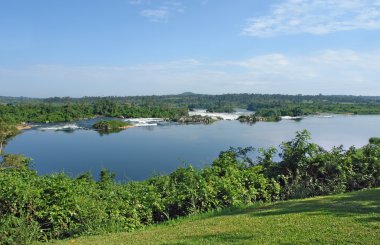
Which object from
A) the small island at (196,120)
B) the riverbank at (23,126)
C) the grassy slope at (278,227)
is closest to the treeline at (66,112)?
the riverbank at (23,126)

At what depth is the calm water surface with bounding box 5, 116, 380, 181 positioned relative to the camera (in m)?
44.4

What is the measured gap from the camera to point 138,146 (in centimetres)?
5662

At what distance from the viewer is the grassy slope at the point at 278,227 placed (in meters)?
6.36

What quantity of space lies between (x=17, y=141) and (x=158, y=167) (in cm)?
2891

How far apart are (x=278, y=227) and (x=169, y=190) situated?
3388 millimetres

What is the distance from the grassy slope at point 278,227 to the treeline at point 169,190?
26.9 inches

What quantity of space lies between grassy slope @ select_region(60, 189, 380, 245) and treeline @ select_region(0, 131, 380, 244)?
682mm

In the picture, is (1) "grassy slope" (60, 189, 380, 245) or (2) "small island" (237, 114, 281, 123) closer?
(1) "grassy slope" (60, 189, 380, 245)

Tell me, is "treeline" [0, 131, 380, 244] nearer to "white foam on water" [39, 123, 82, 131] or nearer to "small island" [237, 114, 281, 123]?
"white foam on water" [39, 123, 82, 131]

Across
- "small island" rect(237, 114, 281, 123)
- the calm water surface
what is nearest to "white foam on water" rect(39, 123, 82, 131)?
the calm water surface

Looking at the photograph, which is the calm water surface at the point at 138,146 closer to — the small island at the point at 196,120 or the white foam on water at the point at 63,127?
the white foam on water at the point at 63,127

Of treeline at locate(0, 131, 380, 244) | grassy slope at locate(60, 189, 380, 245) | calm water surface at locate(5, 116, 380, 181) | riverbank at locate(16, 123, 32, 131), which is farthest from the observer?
riverbank at locate(16, 123, 32, 131)

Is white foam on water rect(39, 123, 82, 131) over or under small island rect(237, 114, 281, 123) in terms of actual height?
under

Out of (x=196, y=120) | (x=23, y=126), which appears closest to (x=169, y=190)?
(x=23, y=126)
